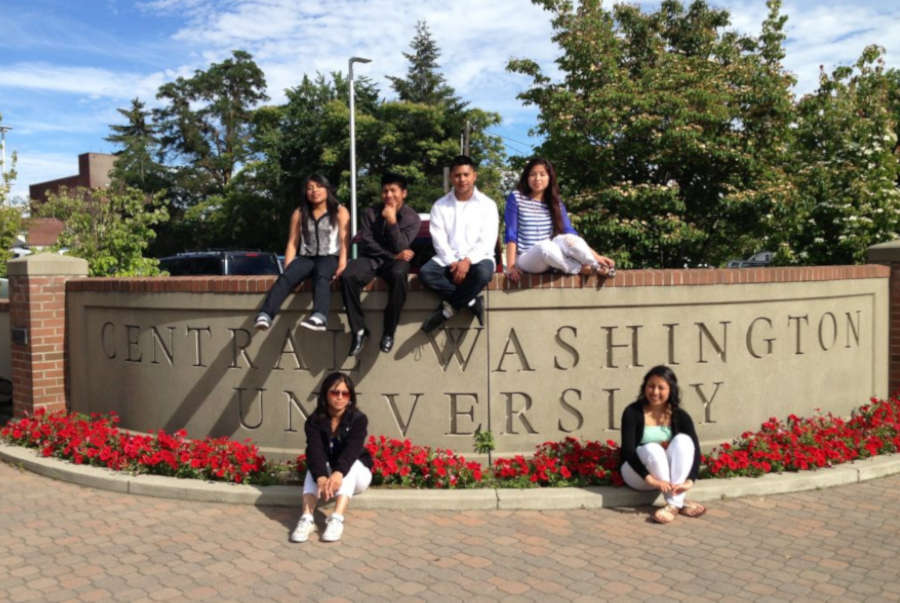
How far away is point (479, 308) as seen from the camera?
6.03 metres

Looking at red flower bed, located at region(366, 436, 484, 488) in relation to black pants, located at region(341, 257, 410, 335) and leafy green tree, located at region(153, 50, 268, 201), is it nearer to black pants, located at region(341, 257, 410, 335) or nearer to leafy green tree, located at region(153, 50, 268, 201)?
black pants, located at region(341, 257, 410, 335)

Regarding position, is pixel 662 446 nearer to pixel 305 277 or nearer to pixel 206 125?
pixel 305 277

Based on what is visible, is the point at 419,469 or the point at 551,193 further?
the point at 551,193

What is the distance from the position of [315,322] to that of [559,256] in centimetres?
187

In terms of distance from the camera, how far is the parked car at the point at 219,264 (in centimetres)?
1396

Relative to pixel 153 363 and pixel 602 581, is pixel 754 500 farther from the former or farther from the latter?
pixel 153 363

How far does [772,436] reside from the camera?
20.7 feet

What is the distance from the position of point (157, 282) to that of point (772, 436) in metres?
5.28

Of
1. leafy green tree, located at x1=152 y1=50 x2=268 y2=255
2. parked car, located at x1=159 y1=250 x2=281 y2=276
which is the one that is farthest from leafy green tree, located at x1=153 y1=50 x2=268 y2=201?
parked car, located at x1=159 y1=250 x2=281 y2=276

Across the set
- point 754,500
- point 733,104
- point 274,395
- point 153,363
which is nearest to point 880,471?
point 754,500

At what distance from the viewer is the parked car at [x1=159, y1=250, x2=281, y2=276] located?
14.0m

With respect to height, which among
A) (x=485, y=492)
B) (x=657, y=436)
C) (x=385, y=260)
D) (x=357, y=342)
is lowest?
(x=485, y=492)

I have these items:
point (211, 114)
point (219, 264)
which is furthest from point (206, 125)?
point (219, 264)

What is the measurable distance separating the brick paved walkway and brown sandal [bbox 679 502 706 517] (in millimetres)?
72
